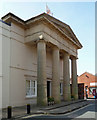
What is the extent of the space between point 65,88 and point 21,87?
21.6 feet

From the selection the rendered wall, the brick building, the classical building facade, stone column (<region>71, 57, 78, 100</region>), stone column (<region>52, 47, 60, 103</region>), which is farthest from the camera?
the brick building

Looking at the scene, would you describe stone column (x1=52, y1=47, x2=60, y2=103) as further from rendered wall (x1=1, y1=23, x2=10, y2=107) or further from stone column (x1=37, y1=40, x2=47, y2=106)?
rendered wall (x1=1, y1=23, x2=10, y2=107)

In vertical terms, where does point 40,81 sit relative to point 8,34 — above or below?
below

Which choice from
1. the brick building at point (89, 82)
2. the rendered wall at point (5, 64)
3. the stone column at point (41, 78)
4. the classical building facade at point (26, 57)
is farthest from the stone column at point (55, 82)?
the brick building at point (89, 82)

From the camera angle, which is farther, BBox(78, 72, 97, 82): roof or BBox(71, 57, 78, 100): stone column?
BBox(78, 72, 97, 82): roof

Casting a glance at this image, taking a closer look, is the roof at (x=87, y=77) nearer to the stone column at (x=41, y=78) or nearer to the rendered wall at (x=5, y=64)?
the stone column at (x=41, y=78)

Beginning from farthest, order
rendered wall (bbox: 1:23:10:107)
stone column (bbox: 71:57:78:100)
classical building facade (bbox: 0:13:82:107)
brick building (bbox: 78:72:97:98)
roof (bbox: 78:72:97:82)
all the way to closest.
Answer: roof (bbox: 78:72:97:82), brick building (bbox: 78:72:97:98), stone column (bbox: 71:57:78:100), classical building facade (bbox: 0:13:82:107), rendered wall (bbox: 1:23:10:107)

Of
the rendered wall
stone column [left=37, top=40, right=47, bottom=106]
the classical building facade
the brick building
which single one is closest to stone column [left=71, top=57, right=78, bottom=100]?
the classical building facade

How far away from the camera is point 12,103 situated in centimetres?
1188

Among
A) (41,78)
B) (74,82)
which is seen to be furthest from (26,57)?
(74,82)

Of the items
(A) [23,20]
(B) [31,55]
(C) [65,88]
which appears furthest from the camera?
(C) [65,88]

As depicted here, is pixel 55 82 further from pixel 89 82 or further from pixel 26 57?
pixel 89 82

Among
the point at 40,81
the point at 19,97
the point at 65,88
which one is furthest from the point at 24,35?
the point at 65,88

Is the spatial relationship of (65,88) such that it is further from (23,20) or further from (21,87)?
(23,20)
